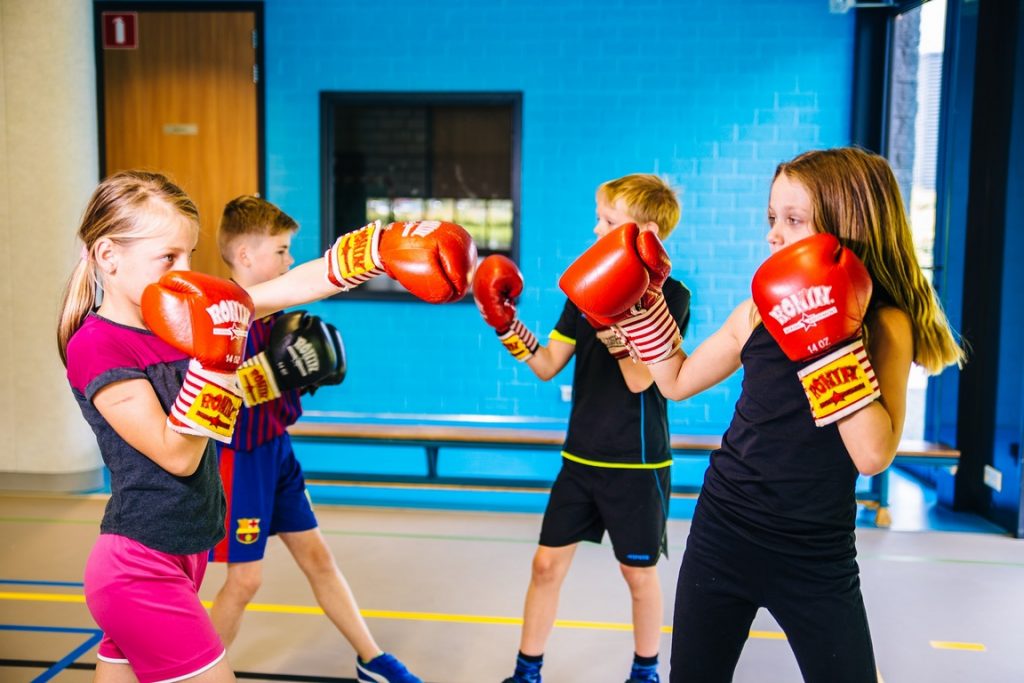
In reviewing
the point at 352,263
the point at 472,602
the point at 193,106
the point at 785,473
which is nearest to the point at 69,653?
Result: the point at 472,602

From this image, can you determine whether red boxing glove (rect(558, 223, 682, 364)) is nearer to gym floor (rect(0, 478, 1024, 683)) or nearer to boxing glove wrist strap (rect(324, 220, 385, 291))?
boxing glove wrist strap (rect(324, 220, 385, 291))

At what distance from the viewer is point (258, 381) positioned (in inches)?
88.1

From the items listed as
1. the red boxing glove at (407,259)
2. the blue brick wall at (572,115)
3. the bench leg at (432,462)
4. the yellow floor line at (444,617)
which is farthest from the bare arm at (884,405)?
the blue brick wall at (572,115)

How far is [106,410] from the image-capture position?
4.77 ft

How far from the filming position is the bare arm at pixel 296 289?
171 centimetres

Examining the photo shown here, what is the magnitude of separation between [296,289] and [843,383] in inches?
38.9

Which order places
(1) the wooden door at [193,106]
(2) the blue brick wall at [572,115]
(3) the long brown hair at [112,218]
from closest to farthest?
(3) the long brown hair at [112,218]
(2) the blue brick wall at [572,115]
(1) the wooden door at [193,106]

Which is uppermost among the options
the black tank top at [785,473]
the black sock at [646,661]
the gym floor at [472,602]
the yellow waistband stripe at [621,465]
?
the black tank top at [785,473]

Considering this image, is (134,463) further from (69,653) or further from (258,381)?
(69,653)

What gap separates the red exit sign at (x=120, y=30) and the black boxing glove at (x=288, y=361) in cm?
402

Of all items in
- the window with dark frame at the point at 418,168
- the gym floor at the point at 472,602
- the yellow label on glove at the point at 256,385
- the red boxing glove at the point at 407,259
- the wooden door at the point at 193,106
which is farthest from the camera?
the window with dark frame at the point at 418,168

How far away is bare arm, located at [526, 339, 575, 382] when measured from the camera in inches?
95.0

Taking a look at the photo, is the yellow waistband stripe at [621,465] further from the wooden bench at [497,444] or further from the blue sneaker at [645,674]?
the wooden bench at [497,444]

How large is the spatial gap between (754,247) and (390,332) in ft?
7.51
